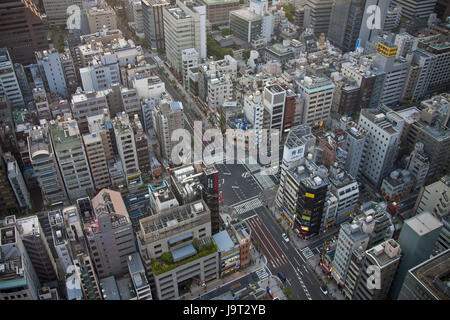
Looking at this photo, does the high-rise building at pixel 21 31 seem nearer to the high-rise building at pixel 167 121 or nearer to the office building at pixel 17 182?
the office building at pixel 17 182

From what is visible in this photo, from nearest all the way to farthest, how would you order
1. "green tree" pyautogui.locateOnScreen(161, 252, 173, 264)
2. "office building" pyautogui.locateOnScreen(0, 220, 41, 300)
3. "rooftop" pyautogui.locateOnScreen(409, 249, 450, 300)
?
"rooftop" pyautogui.locateOnScreen(409, 249, 450, 300)
"office building" pyautogui.locateOnScreen(0, 220, 41, 300)
"green tree" pyautogui.locateOnScreen(161, 252, 173, 264)

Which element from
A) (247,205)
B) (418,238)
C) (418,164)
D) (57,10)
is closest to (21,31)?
(57,10)

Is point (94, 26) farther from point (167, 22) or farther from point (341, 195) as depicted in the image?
point (341, 195)

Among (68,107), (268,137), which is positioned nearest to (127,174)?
(68,107)

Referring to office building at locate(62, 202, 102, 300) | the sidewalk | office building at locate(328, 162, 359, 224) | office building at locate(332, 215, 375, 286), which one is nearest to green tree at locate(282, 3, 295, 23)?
office building at locate(328, 162, 359, 224)

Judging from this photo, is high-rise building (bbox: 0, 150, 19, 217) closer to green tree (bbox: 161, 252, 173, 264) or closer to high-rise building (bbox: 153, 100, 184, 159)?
high-rise building (bbox: 153, 100, 184, 159)

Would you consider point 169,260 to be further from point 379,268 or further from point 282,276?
point 379,268
